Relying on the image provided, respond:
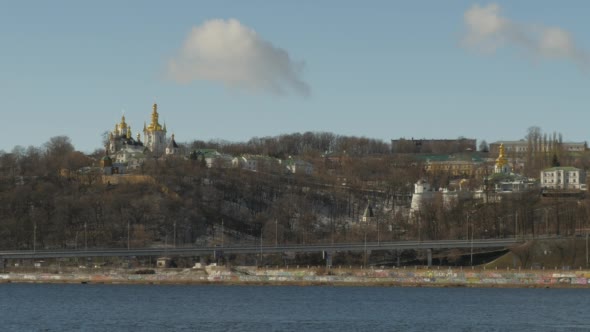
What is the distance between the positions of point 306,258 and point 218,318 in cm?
6166

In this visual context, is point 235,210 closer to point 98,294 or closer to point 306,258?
point 306,258

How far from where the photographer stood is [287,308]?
87938 millimetres

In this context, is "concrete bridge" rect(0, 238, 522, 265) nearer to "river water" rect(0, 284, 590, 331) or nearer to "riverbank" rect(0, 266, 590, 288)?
"riverbank" rect(0, 266, 590, 288)

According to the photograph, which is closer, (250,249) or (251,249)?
(250,249)

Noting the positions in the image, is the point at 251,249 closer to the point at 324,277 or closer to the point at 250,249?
the point at 250,249

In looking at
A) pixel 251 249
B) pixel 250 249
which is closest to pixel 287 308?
pixel 250 249

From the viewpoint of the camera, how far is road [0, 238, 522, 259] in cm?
12300

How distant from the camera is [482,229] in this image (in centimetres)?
15075

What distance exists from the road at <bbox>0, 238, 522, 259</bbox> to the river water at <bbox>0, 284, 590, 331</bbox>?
10956 mm

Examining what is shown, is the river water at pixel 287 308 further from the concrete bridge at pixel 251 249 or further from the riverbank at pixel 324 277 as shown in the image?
the concrete bridge at pixel 251 249

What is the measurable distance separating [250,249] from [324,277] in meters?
19.7

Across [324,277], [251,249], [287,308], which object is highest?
[251,249]

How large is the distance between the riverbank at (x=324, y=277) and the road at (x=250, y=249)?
556cm

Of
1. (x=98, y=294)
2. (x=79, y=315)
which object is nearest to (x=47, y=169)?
(x=98, y=294)
